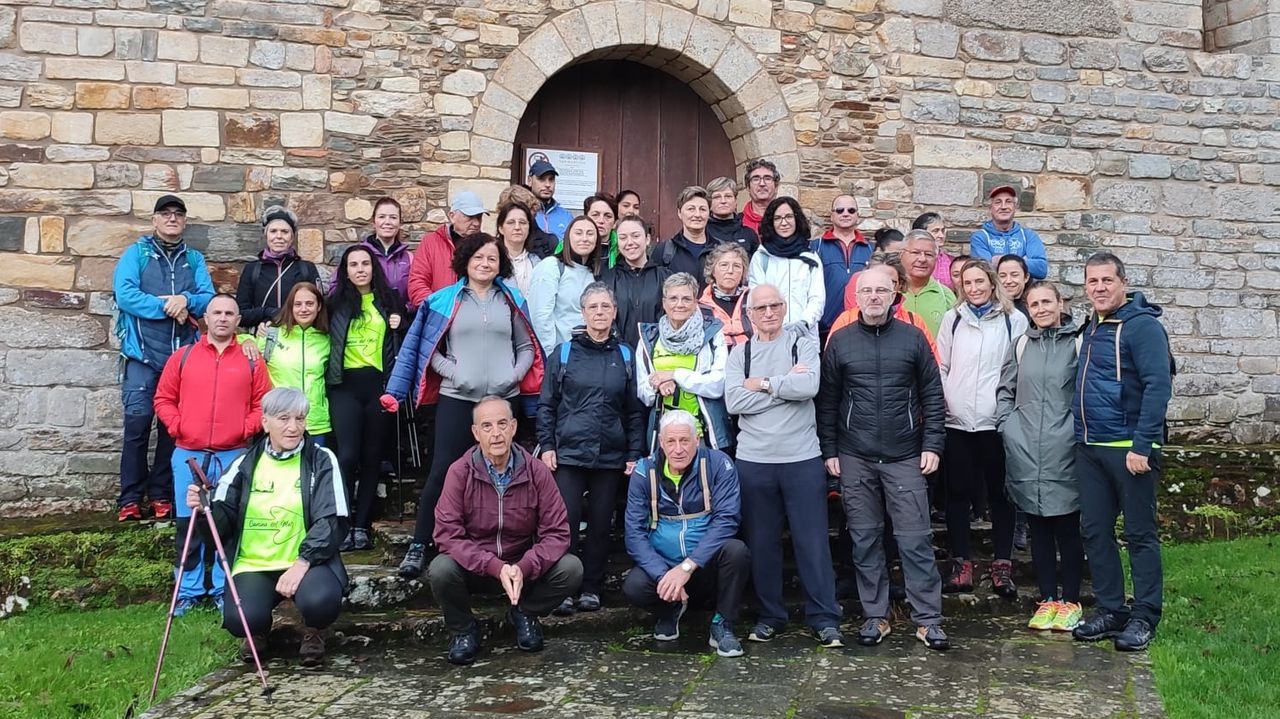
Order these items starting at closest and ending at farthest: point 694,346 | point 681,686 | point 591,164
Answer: point 681,686
point 694,346
point 591,164

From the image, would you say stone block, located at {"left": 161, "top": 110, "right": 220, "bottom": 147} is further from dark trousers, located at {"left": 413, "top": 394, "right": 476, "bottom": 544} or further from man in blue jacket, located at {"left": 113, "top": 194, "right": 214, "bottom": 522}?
dark trousers, located at {"left": 413, "top": 394, "right": 476, "bottom": 544}

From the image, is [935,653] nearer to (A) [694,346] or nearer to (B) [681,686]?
(B) [681,686]

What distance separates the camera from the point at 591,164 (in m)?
7.49

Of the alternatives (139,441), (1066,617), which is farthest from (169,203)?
(1066,617)

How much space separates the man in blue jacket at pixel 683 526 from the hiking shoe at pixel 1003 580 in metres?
1.41

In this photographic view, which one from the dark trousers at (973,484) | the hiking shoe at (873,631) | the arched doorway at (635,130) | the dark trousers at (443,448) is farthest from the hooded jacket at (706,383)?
the arched doorway at (635,130)

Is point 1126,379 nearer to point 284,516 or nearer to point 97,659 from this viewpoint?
point 284,516

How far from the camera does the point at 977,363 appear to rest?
17.1 ft

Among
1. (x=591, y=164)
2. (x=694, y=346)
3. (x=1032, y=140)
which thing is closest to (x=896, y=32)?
(x=1032, y=140)

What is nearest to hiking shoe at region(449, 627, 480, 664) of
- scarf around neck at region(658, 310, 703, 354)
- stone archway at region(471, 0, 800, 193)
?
scarf around neck at region(658, 310, 703, 354)

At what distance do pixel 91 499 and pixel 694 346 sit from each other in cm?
377

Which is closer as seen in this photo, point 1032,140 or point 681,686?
point 681,686

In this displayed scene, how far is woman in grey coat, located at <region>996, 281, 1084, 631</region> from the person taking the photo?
15.9 feet

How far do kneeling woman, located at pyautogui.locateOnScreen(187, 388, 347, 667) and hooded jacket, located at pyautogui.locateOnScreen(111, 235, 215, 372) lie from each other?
5.47ft
